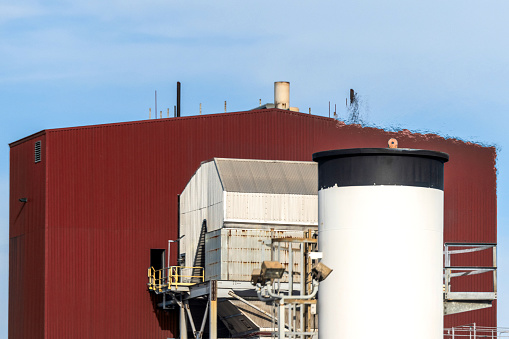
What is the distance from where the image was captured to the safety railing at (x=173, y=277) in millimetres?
53812

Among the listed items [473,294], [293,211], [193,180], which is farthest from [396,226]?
[193,180]

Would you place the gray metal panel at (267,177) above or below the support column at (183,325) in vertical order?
above

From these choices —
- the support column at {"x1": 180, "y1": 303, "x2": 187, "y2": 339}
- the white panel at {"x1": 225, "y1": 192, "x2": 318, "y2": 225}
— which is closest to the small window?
the support column at {"x1": 180, "y1": 303, "x2": 187, "y2": 339}

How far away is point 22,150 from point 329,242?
39857 millimetres

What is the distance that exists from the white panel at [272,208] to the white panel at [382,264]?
26.8 metres

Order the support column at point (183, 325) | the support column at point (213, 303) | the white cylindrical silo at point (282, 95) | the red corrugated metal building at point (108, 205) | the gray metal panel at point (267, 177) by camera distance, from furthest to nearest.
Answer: the white cylindrical silo at point (282, 95), the red corrugated metal building at point (108, 205), the support column at point (183, 325), the gray metal panel at point (267, 177), the support column at point (213, 303)

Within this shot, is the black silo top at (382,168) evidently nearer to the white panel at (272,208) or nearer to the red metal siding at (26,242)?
the white panel at (272,208)

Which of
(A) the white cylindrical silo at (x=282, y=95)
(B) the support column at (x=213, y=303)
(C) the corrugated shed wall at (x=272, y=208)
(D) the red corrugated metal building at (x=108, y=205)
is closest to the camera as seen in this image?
(B) the support column at (x=213, y=303)

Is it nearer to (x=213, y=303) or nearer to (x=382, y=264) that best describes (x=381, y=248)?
(x=382, y=264)

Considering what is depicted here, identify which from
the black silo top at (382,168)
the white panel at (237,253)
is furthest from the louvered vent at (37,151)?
the black silo top at (382,168)

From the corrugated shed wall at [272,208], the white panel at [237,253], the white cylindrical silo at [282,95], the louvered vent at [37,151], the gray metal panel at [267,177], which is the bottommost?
the white panel at [237,253]

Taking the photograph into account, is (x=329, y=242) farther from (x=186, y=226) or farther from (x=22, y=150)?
(x=22, y=150)

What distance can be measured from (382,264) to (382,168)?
2.29 m

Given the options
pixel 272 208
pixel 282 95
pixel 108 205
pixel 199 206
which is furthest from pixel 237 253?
pixel 282 95
